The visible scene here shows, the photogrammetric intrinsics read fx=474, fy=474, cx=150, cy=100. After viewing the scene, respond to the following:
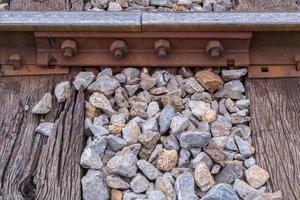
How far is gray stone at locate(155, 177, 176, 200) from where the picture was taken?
6.73 ft

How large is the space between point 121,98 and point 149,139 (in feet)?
1.02

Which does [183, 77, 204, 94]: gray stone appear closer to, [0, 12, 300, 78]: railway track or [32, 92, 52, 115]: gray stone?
[0, 12, 300, 78]: railway track

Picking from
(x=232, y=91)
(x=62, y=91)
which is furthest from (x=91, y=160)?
(x=232, y=91)

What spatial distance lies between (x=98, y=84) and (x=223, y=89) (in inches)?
25.8

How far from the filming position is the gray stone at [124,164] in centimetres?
210

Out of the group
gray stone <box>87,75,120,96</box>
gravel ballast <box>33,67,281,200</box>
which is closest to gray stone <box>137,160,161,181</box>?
gravel ballast <box>33,67,281,200</box>

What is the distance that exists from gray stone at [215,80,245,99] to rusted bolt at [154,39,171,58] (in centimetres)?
35

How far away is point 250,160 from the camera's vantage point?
2.21m

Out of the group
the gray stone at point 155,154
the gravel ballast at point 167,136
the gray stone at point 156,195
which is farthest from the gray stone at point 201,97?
the gray stone at point 156,195

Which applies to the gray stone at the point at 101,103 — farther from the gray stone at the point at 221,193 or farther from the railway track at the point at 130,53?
the gray stone at the point at 221,193

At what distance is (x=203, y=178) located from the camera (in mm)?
2086

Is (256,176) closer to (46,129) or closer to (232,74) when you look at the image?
(232,74)

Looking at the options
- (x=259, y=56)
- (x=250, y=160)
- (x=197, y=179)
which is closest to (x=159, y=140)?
(x=197, y=179)

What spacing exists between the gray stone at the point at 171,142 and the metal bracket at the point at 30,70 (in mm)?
705
